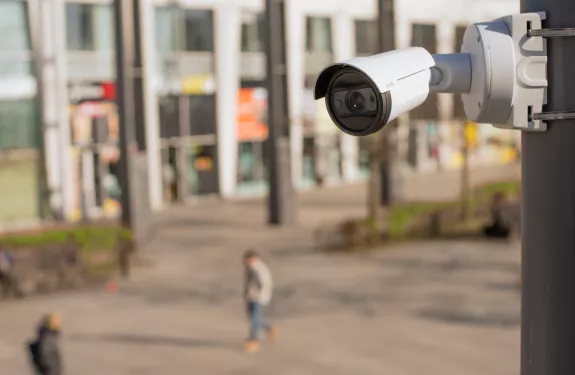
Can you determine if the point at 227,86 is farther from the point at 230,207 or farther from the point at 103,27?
the point at 103,27

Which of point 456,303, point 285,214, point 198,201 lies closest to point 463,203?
point 285,214

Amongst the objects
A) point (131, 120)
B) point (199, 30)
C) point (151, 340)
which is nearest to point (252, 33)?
point (199, 30)

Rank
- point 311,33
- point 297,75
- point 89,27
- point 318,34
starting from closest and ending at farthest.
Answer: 1. point 89,27
2. point 297,75
3. point 311,33
4. point 318,34

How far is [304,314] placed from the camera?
16.2 m

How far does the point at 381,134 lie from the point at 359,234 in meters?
4.15

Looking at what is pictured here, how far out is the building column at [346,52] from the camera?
128ft

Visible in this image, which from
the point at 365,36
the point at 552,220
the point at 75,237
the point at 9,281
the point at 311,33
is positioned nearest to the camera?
the point at 552,220

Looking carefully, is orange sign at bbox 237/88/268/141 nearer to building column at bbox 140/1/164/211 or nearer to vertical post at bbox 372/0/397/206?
building column at bbox 140/1/164/211

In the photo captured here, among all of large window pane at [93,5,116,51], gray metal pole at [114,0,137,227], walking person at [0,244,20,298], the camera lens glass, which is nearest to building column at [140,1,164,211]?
large window pane at [93,5,116,51]

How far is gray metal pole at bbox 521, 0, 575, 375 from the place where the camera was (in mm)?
3000

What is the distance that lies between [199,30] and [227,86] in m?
2.18

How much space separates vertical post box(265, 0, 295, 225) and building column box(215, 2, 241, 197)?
7.27 meters

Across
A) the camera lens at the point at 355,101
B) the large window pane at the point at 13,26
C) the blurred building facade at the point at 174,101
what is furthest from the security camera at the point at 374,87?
the large window pane at the point at 13,26

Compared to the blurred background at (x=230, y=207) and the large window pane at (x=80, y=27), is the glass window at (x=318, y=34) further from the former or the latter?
the large window pane at (x=80, y=27)
